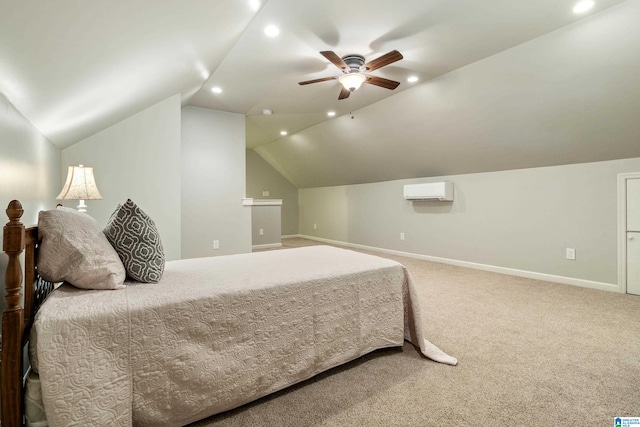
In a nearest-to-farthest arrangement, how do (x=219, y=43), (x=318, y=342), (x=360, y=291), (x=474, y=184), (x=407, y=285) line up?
(x=318, y=342) < (x=360, y=291) < (x=407, y=285) < (x=219, y=43) < (x=474, y=184)

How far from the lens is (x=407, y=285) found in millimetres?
1998

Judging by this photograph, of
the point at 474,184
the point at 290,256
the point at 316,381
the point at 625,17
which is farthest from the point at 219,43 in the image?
the point at 474,184

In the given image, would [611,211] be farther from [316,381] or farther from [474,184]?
[316,381]

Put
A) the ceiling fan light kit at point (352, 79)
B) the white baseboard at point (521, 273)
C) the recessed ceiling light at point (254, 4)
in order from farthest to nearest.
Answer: the white baseboard at point (521, 273) < the ceiling fan light kit at point (352, 79) < the recessed ceiling light at point (254, 4)

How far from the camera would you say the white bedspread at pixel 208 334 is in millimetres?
1056

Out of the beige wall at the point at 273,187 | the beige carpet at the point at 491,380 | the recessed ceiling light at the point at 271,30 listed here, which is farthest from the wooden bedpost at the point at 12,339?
the beige wall at the point at 273,187

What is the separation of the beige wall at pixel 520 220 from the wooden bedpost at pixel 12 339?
479 cm

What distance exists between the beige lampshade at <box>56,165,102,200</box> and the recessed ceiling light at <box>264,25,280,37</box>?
1.88 m

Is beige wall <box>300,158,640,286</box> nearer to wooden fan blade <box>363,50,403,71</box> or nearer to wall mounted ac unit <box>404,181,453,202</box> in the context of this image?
wall mounted ac unit <box>404,181,453,202</box>

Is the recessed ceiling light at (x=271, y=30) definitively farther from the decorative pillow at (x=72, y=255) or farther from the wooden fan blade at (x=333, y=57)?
the decorative pillow at (x=72, y=255)

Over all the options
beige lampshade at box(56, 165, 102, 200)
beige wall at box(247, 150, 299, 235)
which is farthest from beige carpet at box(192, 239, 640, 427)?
beige wall at box(247, 150, 299, 235)

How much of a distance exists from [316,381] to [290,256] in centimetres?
85

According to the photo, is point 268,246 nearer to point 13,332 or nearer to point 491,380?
A: point 491,380

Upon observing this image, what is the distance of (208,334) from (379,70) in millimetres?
3114
